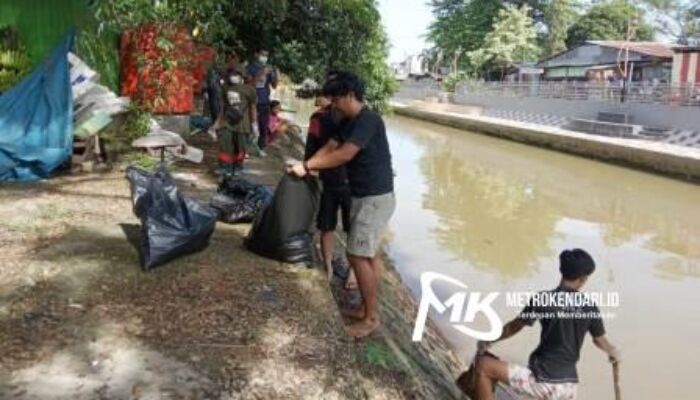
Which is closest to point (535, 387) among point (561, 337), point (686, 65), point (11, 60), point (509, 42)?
point (561, 337)

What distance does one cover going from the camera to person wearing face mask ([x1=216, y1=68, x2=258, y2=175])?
24.4 feet

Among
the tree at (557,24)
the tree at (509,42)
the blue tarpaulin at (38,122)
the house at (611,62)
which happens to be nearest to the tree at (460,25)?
the tree at (509,42)

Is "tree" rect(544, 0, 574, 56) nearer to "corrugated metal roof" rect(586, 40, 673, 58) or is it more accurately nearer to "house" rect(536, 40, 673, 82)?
"house" rect(536, 40, 673, 82)

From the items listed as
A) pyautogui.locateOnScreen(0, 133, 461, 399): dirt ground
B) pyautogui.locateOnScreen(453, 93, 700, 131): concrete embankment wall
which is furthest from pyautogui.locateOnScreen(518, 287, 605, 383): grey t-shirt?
pyautogui.locateOnScreen(453, 93, 700, 131): concrete embankment wall

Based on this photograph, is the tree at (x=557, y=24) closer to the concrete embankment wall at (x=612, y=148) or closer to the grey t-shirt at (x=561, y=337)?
the concrete embankment wall at (x=612, y=148)

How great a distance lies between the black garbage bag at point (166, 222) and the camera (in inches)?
173

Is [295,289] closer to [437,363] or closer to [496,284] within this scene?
[437,363]

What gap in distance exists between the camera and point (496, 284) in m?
8.34

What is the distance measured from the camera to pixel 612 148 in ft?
63.1

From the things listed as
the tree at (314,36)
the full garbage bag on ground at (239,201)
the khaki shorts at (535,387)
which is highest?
the tree at (314,36)

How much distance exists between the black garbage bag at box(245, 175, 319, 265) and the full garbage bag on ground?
2.94ft

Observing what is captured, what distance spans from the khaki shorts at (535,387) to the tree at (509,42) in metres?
39.6

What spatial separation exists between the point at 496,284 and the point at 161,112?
15.5ft

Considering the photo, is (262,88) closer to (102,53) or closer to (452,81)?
(102,53)
